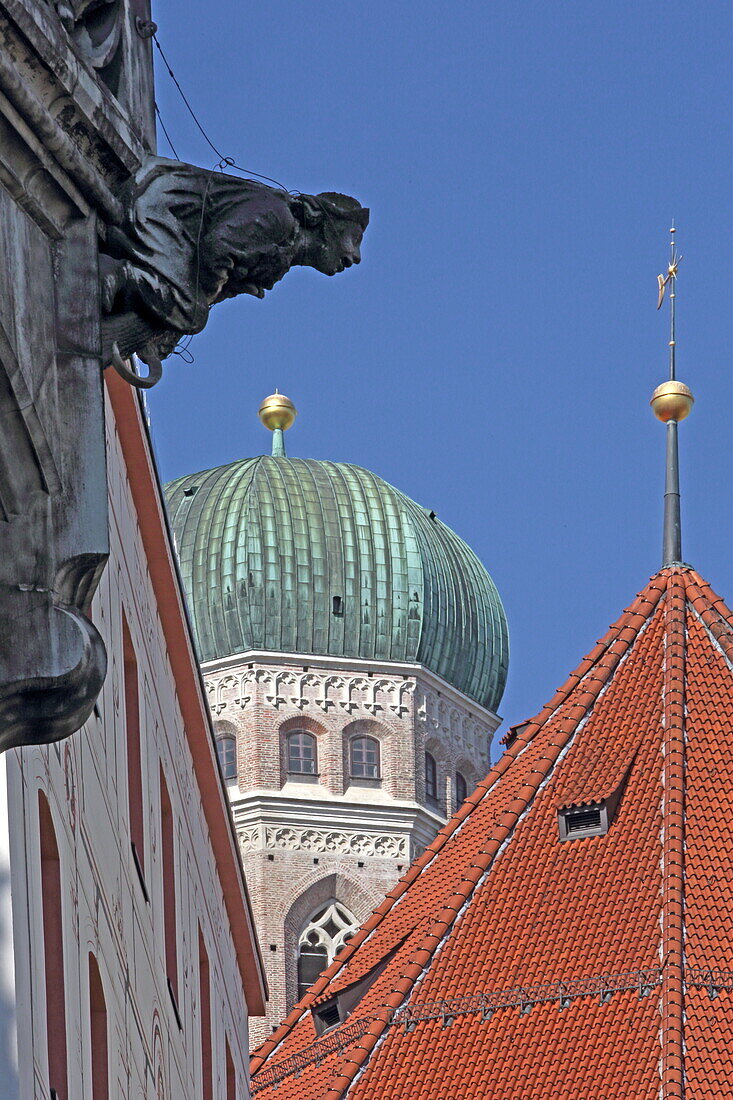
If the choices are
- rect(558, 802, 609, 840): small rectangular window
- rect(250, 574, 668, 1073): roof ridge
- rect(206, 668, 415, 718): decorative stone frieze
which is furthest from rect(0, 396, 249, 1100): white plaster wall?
rect(206, 668, 415, 718): decorative stone frieze

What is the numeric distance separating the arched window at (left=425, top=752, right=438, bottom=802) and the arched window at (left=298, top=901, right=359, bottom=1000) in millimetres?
3433

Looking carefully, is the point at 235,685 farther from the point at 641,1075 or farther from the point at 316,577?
the point at 641,1075

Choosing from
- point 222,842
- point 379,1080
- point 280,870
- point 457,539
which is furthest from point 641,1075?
point 457,539

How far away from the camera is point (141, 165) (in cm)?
504

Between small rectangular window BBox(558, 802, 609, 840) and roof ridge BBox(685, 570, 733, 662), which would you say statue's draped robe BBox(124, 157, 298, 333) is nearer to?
small rectangular window BBox(558, 802, 609, 840)

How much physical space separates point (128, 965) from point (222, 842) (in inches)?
302

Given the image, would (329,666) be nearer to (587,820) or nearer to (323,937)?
(323,937)

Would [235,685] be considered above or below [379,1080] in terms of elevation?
above

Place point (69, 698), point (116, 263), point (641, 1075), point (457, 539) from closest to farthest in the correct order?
point (69, 698) < point (116, 263) < point (641, 1075) < point (457, 539)

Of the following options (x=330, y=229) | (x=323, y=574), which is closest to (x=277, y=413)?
(x=323, y=574)

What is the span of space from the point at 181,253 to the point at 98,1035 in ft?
26.6

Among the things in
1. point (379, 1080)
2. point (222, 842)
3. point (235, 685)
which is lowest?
point (379, 1080)

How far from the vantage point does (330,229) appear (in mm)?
5344

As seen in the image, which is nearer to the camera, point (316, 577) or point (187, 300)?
point (187, 300)
